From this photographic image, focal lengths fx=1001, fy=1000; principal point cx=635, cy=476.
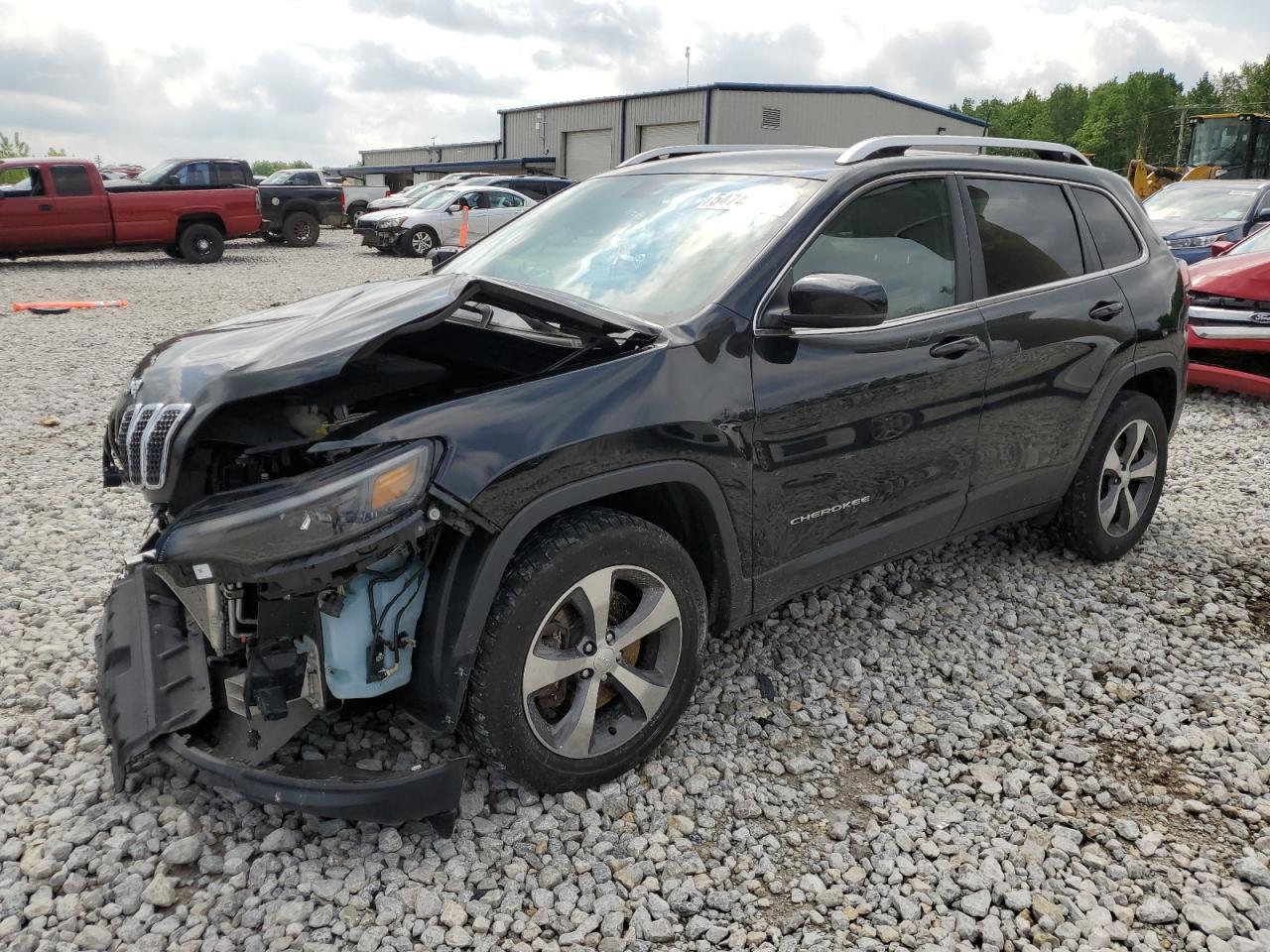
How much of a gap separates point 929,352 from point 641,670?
5.02 feet

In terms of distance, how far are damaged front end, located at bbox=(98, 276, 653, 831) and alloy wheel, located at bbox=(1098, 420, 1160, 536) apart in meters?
2.75

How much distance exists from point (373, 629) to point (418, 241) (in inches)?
767

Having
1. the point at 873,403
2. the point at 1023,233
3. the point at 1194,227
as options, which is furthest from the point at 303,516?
the point at 1194,227

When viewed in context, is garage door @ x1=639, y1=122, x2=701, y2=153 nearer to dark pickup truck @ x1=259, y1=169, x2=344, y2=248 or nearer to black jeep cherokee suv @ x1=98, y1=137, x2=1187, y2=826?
dark pickup truck @ x1=259, y1=169, x2=344, y2=248

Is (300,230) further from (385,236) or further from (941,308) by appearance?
(941,308)

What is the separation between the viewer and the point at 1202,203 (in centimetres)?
1297

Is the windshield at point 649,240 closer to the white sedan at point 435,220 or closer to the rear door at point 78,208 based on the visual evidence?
the rear door at point 78,208

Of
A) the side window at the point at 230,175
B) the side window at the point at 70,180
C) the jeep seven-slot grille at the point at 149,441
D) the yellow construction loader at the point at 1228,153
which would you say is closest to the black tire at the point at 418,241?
the side window at the point at 230,175

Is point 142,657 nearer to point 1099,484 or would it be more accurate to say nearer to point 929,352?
point 929,352

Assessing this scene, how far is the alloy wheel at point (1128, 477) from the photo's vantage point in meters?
4.56

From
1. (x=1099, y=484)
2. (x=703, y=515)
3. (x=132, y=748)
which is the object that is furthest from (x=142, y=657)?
(x=1099, y=484)

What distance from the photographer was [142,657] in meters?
2.87

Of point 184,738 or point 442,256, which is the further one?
point 442,256

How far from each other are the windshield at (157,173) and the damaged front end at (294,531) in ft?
56.0
